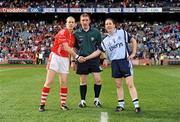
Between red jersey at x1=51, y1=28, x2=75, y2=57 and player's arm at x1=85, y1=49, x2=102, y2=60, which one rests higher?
red jersey at x1=51, y1=28, x2=75, y2=57

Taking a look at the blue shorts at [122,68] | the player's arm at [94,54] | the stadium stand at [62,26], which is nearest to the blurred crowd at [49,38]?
the stadium stand at [62,26]

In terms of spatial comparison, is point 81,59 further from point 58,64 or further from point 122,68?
point 122,68

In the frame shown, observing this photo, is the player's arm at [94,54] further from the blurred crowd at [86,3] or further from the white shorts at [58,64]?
the blurred crowd at [86,3]

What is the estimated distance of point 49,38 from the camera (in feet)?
161

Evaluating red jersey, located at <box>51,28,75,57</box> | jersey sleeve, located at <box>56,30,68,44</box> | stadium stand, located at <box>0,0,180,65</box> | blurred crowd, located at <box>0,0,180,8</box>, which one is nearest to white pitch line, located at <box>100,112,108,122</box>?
red jersey, located at <box>51,28,75,57</box>

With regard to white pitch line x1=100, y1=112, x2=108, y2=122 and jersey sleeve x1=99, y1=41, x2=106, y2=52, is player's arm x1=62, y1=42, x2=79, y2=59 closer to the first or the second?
jersey sleeve x1=99, y1=41, x2=106, y2=52

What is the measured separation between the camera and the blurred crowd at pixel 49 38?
4456cm

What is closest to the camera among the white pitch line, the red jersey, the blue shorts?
the white pitch line

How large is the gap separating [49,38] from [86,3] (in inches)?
311

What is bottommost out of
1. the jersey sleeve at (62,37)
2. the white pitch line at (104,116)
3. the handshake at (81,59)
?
the white pitch line at (104,116)

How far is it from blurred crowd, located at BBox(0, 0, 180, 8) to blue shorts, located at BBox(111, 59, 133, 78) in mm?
42736

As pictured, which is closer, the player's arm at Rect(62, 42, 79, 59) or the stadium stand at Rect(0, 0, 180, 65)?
the player's arm at Rect(62, 42, 79, 59)

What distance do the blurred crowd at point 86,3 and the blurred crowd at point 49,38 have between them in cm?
259

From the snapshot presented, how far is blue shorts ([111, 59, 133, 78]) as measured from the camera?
914cm
